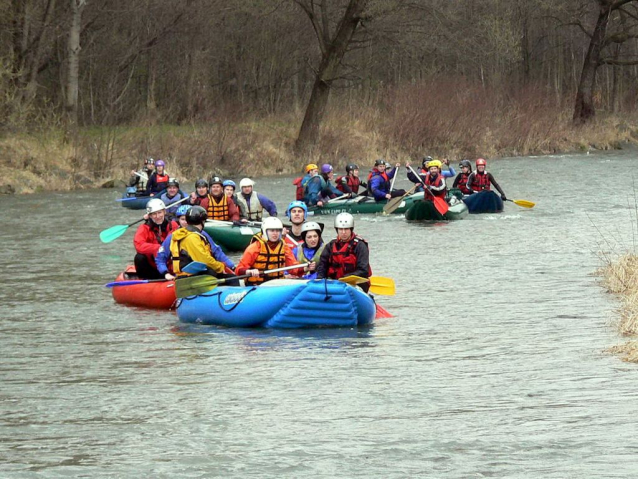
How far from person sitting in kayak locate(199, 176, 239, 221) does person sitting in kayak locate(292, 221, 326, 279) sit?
6.00 metres

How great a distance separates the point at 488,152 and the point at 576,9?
33.6 ft

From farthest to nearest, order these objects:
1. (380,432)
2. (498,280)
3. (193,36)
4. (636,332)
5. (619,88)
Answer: (619,88), (193,36), (498,280), (636,332), (380,432)

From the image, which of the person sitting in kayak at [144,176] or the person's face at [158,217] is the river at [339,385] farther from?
the person sitting in kayak at [144,176]

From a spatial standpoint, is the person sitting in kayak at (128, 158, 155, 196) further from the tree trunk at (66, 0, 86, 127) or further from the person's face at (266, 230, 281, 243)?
the person's face at (266, 230, 281, 243)

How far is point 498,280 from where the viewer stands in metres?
15.5

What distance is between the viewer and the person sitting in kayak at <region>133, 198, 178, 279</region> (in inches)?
545

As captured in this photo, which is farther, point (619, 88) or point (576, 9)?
point (619, 88)

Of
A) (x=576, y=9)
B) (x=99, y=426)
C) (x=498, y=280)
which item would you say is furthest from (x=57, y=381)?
(x=576, y=9)

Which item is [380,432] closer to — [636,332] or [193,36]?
[636,332]

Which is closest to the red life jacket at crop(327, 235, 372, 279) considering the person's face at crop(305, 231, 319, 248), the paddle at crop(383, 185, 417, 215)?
the person's face at crop(305, 231, 319, 248)

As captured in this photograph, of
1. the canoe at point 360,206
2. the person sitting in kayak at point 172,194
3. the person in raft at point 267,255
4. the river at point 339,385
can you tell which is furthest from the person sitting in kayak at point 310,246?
the canoe at point 360,206

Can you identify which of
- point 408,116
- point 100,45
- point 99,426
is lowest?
point 99,426

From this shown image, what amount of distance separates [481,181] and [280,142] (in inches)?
479

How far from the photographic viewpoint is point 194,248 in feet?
41.2
